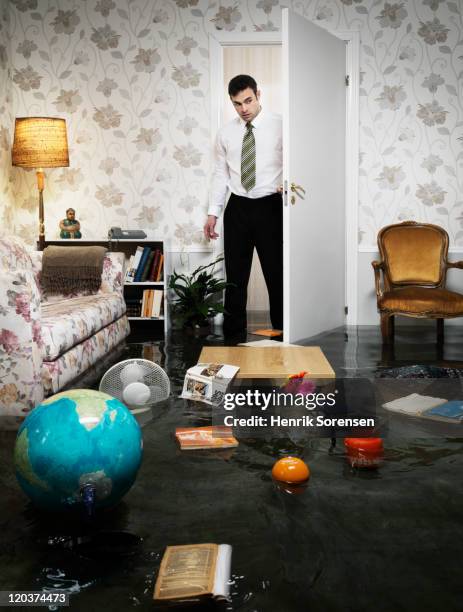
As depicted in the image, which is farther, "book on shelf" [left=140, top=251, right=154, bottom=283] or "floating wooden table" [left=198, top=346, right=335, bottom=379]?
"book on shelf" [left=140, top=251, right=154, bottom=283]

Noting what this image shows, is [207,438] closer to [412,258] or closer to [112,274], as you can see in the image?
[112,274]

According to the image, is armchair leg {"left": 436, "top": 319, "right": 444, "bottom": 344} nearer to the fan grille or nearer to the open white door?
the open white door

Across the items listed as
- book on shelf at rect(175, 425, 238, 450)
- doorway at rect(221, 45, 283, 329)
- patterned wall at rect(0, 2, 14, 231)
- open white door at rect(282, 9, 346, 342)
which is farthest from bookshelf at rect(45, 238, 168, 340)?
book on shelf at rect(175, 425, 238, 450)

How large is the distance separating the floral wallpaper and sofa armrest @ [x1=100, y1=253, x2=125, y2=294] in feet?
3.41

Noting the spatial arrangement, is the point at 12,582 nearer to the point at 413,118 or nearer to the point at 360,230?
the point at 360,230

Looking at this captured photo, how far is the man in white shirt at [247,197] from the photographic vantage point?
4.79 metres

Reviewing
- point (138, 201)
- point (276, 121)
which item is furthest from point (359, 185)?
point (138, 201)

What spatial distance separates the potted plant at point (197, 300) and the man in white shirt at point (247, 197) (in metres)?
0.15

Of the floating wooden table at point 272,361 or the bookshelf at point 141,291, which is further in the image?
the bookshelf at point 141,291

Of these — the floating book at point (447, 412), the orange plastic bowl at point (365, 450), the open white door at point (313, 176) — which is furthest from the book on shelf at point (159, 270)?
the orange plastic bowl at point (365, 450)

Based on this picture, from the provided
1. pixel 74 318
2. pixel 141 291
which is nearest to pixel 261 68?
pixel 141 291

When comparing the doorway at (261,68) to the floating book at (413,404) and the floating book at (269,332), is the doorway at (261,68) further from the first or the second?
the floating book at (413,404)

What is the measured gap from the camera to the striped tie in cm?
481

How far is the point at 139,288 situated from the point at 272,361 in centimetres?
268
